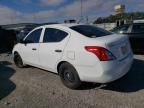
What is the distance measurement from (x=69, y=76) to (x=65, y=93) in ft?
1.41

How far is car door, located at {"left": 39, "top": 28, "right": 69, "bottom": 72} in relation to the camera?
5328 mm

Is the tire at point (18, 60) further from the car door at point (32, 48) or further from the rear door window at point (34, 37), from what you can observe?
the rear door window at point (34, 37)

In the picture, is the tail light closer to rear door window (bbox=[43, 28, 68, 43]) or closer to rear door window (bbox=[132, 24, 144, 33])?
rear door window (bbox=[43, 28, 68, 43])

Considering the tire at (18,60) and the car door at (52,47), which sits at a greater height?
the car door at (52,47)

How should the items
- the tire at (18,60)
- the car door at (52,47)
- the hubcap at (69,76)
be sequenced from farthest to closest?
the tire at (18,60) → the car door at (52,47) → the hubcap at (69,76)

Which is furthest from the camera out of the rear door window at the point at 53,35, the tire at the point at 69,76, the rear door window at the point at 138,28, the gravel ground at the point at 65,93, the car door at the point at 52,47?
the rear door window at the point at 138,28

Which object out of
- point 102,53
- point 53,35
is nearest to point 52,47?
point 53,35

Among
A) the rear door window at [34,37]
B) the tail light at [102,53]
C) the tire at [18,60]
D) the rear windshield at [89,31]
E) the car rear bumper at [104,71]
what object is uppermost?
the rear windshield at [89,31]

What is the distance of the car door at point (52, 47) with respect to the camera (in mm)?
5328

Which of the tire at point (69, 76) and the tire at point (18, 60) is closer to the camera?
the tire at point (69, 76)

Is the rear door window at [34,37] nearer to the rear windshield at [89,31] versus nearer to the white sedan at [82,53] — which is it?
the white sedan at [82,53]

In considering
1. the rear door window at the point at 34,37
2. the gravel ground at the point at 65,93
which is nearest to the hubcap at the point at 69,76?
the gravel ground at the point at 65,93

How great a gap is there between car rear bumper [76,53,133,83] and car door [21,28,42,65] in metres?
1.93

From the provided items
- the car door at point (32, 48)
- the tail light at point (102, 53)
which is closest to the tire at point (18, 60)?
the car door at point (32, 48)
